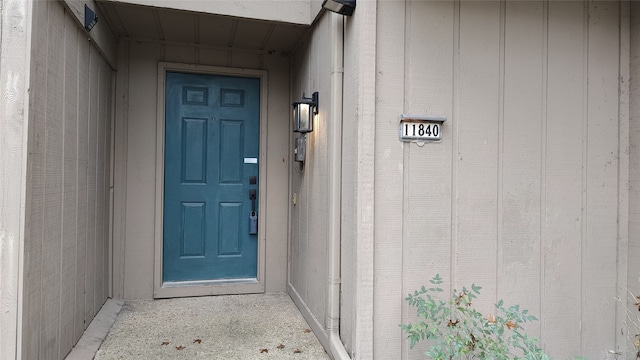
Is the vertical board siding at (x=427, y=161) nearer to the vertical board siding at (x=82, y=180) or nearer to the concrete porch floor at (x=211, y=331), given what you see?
the concrete porch floor at (x=211, y=331)

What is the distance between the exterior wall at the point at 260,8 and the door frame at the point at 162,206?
754 millimetres

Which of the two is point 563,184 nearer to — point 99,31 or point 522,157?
point 522,157

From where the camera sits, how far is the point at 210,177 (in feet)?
11.3

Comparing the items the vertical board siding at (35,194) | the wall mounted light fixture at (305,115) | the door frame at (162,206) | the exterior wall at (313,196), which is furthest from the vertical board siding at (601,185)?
the vertical board siding at (35,194)

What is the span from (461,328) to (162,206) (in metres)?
2.58

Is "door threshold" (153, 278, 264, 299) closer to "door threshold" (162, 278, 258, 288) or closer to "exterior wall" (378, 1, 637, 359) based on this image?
"door threshold" (162, 278, 258, 288)

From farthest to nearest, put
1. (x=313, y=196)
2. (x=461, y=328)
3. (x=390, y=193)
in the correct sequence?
(x=313, y=196), (x=390, y=193), (x=461, y=328)

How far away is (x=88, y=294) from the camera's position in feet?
8.51

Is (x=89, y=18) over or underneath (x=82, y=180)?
over

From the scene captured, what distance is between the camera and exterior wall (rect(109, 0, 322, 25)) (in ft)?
8.74

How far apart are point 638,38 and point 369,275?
2.20 m

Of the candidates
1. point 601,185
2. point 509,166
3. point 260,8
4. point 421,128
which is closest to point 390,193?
point 421,128

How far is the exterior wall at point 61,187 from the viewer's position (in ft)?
5.88

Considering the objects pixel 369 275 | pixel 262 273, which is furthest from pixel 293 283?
pixel 369 275
